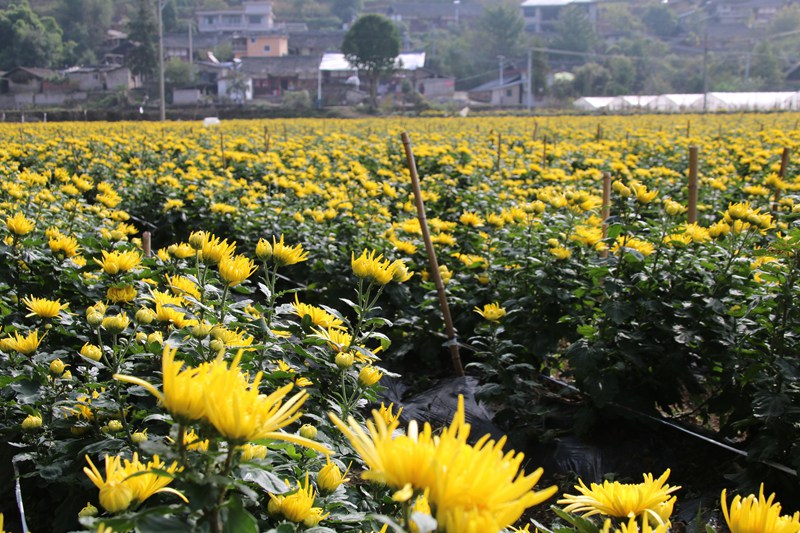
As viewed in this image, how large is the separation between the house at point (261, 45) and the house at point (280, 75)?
9.22 meters

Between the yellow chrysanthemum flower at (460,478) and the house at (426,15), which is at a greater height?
the house at (426,15)

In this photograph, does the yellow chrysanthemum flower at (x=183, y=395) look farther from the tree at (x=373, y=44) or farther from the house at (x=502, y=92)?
the house at (x=502, y=92)

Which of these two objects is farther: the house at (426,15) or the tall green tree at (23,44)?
the house at (426,15)

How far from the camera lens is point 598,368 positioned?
10.7 ft

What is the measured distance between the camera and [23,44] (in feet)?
157

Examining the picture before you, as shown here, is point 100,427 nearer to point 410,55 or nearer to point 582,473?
point 582,473

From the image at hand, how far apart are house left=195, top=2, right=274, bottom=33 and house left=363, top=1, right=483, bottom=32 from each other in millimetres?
16099

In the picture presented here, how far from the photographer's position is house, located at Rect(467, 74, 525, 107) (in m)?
52.1

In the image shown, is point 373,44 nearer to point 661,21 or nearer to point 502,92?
point 502,92

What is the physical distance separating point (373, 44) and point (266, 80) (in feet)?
31.7

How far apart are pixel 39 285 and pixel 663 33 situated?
86.2 metres

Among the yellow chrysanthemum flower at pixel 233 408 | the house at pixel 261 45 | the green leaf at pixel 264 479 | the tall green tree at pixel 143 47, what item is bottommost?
the green leaf at pixel 264 479

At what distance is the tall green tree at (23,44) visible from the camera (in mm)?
47812

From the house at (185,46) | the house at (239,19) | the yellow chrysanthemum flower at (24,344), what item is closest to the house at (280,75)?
the house at (185,46)
